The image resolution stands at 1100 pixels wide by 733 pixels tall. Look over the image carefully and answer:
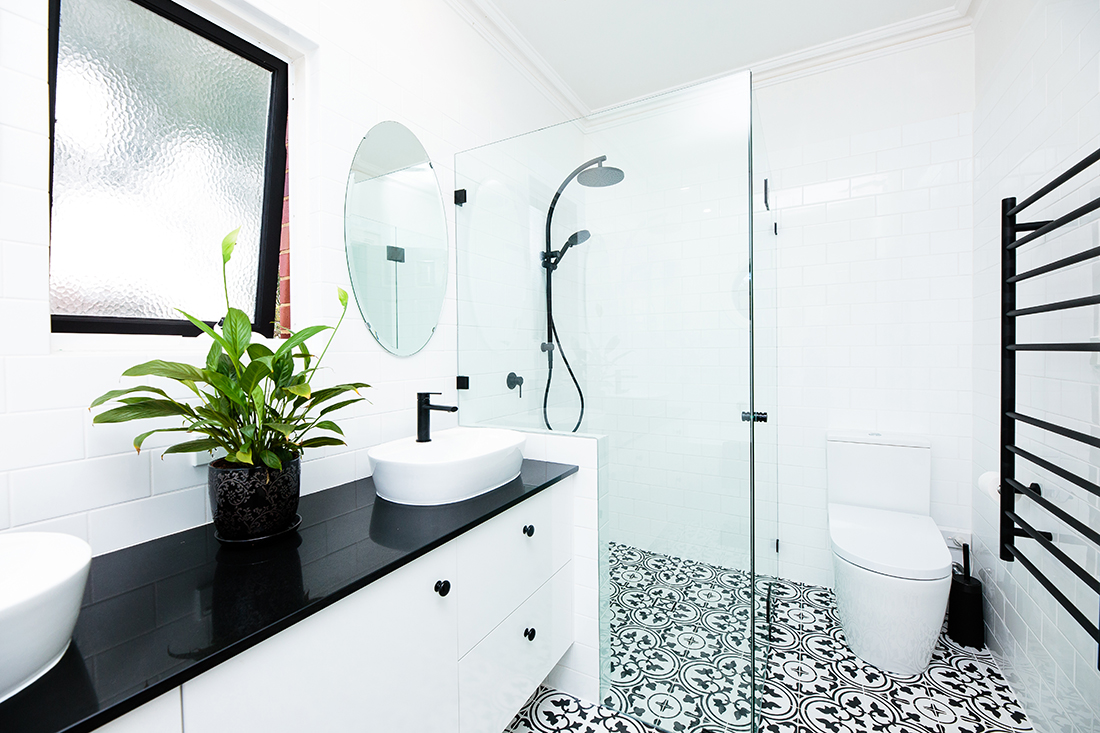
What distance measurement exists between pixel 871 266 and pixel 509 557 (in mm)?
2199

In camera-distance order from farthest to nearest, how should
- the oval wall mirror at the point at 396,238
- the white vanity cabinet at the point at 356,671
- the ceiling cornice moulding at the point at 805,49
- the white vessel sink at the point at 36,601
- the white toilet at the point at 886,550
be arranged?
1. the ceiling cornice moulding at the point at 805,49
2. the white toilet at the point at 886,550
3. the oval wall mirror at the point at 396,238
4. the white vanity cabinet at the point at 356,671
5. the white vessel sink at the point at 36,601

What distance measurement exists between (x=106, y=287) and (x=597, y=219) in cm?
142

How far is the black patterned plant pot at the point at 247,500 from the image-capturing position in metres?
1.08

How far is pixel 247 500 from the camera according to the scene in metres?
1.09

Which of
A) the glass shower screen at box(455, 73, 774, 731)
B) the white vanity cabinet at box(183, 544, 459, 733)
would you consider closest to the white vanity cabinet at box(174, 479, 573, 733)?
the white vanity cabinet at box(183, 544, 459, 733)

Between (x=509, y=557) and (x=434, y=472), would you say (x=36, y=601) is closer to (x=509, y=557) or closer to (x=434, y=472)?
(x=434, y=472)

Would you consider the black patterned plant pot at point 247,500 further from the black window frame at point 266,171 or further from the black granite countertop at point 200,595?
the black window frame at point 266,171

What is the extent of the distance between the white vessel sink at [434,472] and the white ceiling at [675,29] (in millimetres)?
1870

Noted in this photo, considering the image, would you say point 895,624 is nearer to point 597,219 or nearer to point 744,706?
point 744,706

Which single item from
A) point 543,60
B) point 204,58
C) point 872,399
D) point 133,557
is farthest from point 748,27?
point 133,557

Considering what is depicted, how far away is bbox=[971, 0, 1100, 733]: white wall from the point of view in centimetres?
136

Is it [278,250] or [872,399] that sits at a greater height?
[278,250]

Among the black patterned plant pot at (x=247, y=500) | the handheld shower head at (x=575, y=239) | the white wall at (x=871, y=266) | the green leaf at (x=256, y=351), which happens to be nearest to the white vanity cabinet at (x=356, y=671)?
the black patterned plant pot at (x=247, y=500)

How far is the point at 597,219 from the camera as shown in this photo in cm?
184
